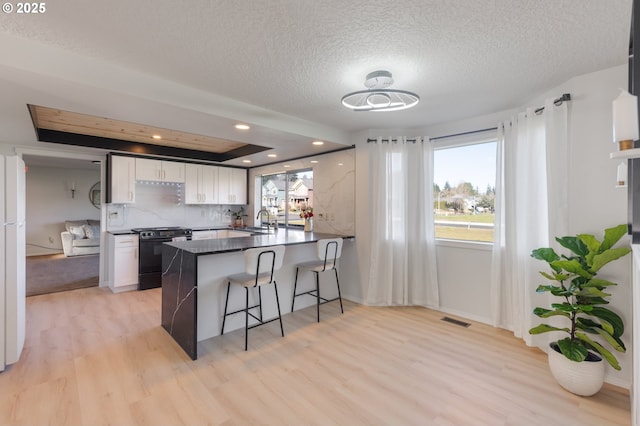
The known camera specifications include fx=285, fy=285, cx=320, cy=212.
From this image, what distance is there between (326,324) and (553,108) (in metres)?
3.12

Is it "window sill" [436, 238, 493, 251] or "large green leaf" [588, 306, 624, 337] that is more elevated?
"window sill" [436, 238, 493, 251]

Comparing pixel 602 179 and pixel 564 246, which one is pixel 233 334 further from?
pixel 602 179

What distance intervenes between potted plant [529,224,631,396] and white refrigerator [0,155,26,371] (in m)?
4.32

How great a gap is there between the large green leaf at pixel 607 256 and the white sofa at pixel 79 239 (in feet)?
31.6

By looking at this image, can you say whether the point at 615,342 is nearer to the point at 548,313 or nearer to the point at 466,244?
the point at 548,313

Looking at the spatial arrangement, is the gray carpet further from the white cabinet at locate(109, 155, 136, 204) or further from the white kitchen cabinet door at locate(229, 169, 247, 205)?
the white kitchen cabinet door at locate(229, 169, 247, 205)

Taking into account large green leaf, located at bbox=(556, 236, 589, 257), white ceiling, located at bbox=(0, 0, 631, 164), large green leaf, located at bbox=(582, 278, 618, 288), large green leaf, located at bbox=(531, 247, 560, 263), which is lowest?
large green leaf, located at bbox=(582, 278, 618, 288)

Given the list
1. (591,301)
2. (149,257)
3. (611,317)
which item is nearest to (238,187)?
(149,257)

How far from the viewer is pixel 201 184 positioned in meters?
5.62

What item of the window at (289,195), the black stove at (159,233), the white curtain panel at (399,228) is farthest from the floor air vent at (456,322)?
the black stove at (159,233)

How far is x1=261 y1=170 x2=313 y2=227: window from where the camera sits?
16.8ft

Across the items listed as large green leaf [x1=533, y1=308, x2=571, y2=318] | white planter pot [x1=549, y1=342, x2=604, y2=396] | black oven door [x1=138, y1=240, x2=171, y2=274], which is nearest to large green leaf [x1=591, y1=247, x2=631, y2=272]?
large green leaf [x1=533, y1=308, x2=571, y2=318]

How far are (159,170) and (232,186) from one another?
1.42m

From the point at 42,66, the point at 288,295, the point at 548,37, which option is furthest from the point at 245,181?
the point at 548,37
